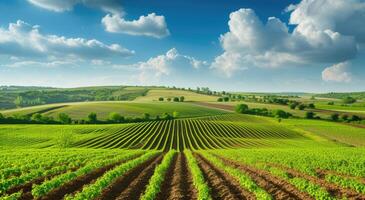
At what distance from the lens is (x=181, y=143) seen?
253ft

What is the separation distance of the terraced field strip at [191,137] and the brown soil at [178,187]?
1627 inches

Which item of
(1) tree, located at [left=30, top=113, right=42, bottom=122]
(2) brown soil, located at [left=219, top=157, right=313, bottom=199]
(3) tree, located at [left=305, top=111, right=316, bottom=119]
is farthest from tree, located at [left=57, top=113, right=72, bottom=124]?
(2) brown soil, located at [left=219, top=157, right=313, bottom=199]

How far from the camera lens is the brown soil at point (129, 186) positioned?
1906cm

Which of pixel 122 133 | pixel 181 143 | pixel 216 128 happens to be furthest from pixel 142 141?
pixel 216 128

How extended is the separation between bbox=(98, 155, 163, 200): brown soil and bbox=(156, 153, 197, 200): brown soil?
57.7 inches

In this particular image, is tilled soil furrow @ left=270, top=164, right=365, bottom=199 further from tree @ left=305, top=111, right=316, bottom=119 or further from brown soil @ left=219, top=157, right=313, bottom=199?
tree @ left=305, top=111, right=316, bottom=119

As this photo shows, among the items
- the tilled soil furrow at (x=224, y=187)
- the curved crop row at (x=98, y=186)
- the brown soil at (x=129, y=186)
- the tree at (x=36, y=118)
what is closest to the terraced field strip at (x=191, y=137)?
the tree at (x=36, y=118)

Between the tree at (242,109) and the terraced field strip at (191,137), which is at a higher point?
the tree at (242,109)

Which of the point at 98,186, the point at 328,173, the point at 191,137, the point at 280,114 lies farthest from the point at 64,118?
the point at 328,173

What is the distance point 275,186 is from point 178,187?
6.49 metres

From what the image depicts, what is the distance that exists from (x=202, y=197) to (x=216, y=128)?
9066 cm

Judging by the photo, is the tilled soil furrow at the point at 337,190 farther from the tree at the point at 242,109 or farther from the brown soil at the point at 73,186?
the tree at the point at 242,109

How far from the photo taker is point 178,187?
21.4 m

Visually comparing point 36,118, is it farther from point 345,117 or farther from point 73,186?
point 345,117
